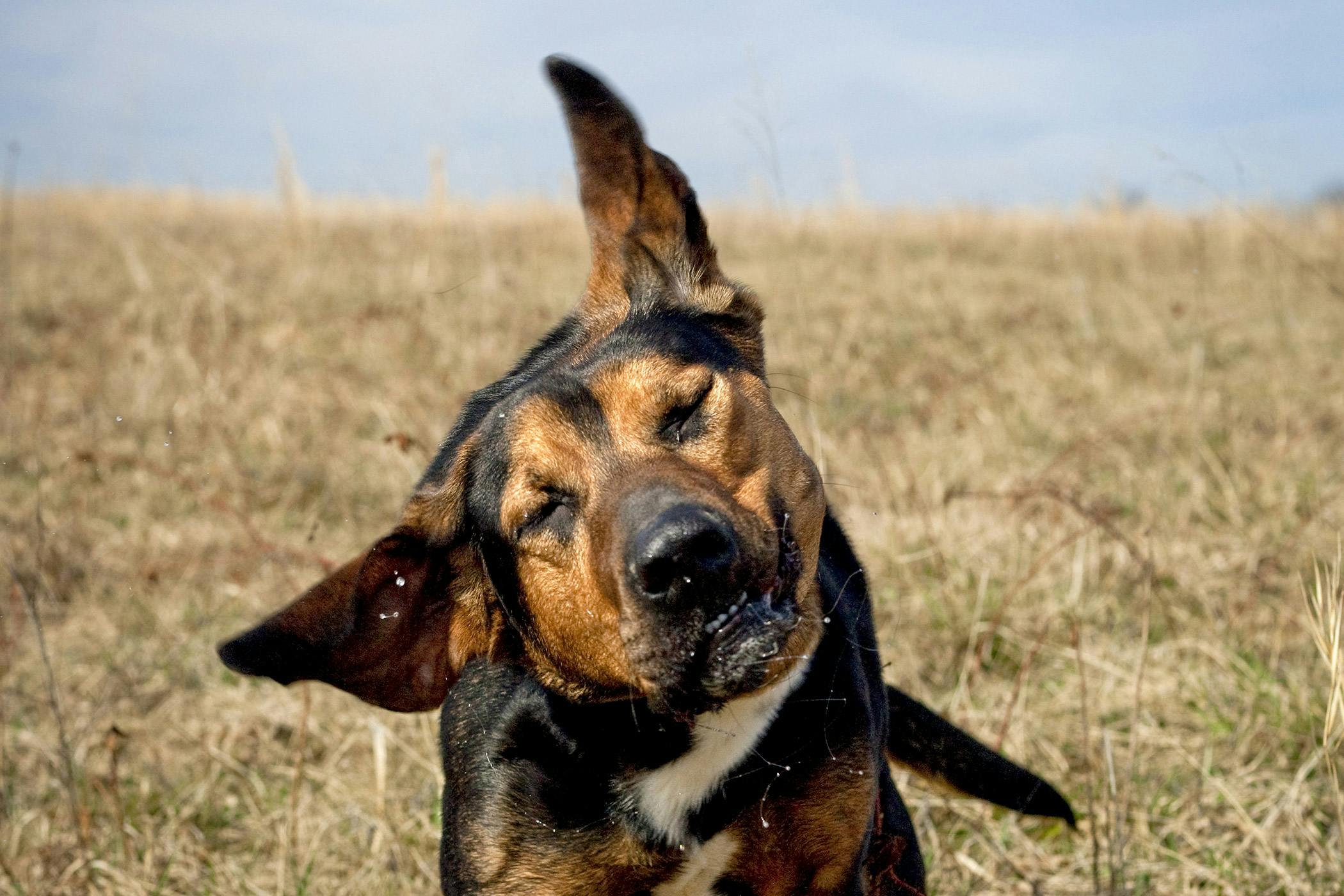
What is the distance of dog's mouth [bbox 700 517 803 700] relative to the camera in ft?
7.54

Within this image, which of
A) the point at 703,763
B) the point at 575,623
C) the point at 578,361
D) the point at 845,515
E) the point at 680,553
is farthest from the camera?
the point at 845,515

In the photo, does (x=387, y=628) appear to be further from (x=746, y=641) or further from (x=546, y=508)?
(x=746, y=641)

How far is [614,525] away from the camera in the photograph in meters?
2.36

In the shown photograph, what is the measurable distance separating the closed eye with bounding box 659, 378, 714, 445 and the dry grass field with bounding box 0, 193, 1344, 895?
1285mm

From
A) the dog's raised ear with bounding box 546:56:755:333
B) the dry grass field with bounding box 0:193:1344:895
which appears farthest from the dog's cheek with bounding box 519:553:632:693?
the dry grass field with bounding box 0:193:1344:895

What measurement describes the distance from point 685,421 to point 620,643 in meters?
0.49

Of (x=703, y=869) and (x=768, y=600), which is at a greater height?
(x=768, y=600)

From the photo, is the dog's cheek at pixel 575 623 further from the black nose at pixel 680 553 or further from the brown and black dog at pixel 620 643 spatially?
the black nose at pixel 680 553

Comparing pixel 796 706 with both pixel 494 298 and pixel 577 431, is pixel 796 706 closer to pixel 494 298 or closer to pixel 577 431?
pixel 577 431

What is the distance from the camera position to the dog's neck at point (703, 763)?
8.39 feet

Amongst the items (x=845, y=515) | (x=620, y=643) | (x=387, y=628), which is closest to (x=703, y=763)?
(x=620, y=643)

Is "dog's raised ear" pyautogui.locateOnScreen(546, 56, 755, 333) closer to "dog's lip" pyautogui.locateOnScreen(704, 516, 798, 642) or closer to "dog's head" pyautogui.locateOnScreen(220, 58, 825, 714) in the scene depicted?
"dog's head" pyautogui.locateOnScreen(220, 58, 825, 714)

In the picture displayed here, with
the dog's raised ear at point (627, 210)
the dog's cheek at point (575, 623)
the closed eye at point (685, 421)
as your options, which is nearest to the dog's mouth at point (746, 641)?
the dog's cheek at point (575, 623)

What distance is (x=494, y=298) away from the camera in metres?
10.2
